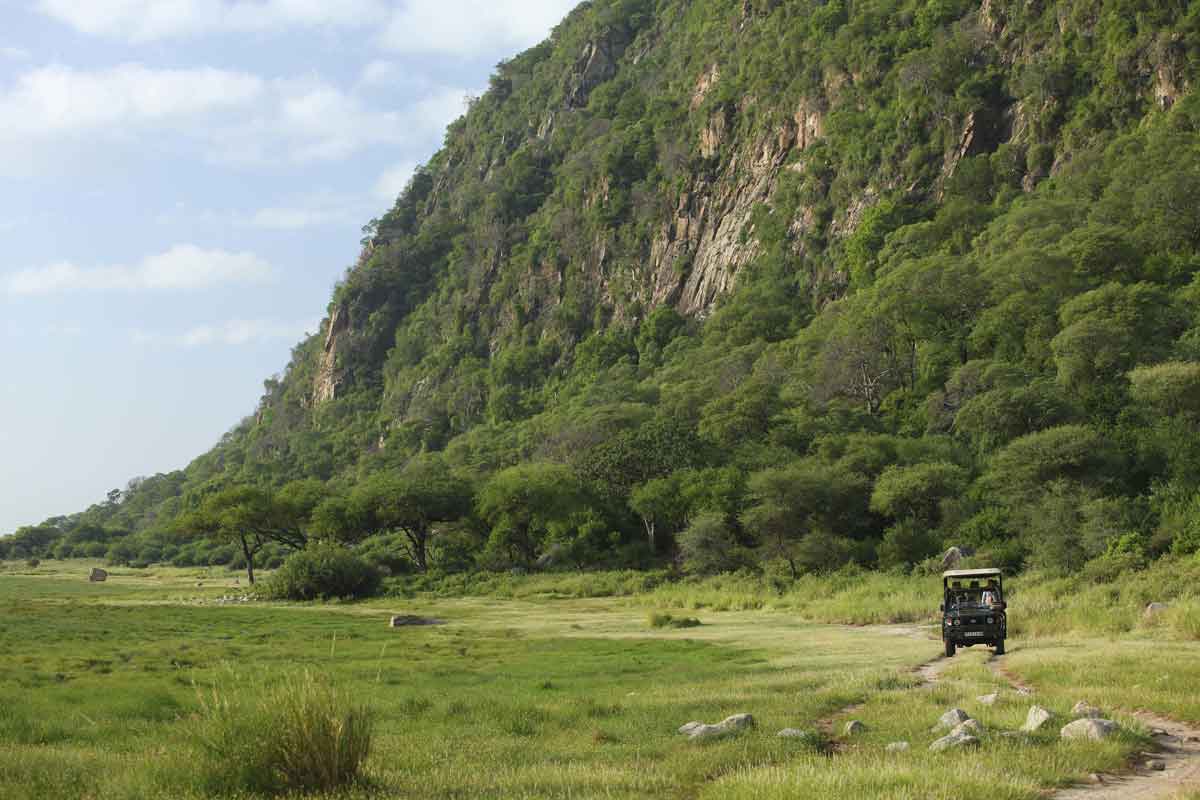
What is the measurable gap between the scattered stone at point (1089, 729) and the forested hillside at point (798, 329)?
97.7 feet

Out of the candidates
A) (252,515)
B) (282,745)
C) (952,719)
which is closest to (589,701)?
(952,719)

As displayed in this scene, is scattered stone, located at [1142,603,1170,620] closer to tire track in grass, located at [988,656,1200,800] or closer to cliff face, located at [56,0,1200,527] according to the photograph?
tire track in grass, located at [988,656,1200,800]

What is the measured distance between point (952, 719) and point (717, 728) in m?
3.06

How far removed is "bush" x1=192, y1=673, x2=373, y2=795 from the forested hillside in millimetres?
36254

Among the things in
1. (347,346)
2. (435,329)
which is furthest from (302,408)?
(435,329)

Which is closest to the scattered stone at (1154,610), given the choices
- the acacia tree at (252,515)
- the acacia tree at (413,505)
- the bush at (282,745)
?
the bush at (282,745)

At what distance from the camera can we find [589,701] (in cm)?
1720

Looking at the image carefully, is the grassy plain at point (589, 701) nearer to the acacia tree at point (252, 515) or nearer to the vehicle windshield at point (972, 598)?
the vehicle windshield at point (972, 598)

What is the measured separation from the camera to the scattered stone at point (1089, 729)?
11750 millimetres

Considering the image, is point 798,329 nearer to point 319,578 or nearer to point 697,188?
point 697,188

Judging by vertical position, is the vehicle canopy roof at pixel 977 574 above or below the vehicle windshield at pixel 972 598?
above

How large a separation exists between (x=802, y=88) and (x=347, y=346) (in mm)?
93947

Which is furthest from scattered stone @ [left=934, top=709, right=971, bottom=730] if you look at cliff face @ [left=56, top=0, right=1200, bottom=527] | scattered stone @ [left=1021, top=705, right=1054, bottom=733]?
cliff face @ [left=56, top=0, right=1200, bottom=527]

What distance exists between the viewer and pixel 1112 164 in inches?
3292
